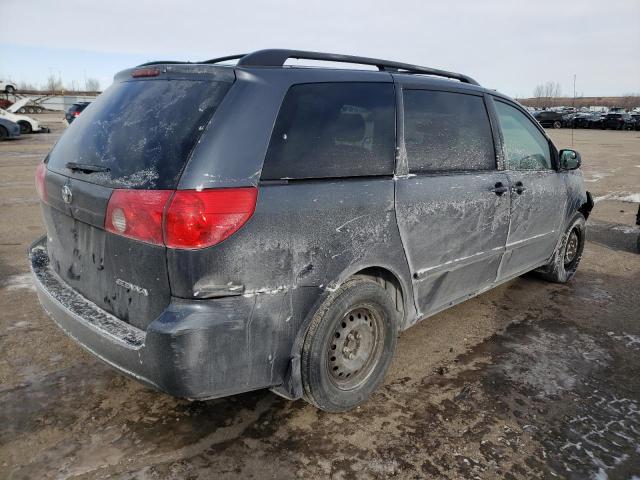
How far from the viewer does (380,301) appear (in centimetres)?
282

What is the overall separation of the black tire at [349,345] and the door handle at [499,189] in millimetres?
1215

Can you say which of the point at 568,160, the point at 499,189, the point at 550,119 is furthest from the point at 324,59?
the point at 550,119

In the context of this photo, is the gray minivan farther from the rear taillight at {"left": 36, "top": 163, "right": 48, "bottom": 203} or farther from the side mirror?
the side mirror

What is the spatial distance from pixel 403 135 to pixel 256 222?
121cm

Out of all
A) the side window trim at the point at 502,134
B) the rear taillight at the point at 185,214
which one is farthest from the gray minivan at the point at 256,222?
the side window trim at the point at 502,134

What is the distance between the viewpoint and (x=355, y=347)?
113 inches

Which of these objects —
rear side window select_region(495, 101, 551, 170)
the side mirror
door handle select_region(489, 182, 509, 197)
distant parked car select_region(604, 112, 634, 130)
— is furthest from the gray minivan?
distant parked car select_region(604, 112, 634, 130)

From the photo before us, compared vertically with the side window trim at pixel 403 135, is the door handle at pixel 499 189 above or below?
below

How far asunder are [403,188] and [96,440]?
209 centimetres

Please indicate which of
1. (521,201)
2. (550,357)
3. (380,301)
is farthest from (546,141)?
(380,301)

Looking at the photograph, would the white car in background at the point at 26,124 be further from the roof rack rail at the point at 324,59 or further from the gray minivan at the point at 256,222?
the roof rack rail at the point at 324,59

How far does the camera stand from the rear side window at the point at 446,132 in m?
3.06

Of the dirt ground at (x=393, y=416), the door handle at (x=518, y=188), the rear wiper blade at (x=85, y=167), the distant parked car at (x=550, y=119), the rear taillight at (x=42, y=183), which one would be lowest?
the dirt ground at (x=393, y=416)

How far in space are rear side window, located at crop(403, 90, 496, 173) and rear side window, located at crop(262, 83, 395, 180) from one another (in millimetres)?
180
